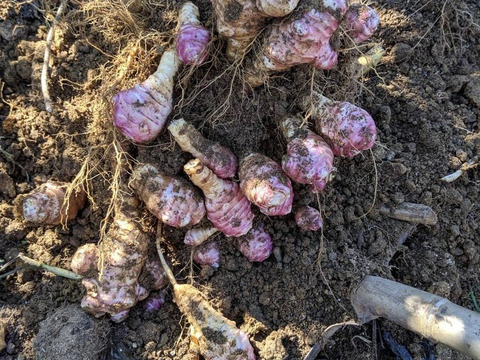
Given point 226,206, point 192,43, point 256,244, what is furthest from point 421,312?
point 192,43

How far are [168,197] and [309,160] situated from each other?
1.82ft

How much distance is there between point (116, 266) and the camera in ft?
5.39

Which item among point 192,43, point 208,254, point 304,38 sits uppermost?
point 304,38

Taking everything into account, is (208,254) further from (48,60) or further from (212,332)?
(48,60)

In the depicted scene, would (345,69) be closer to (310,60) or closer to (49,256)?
(310,60)

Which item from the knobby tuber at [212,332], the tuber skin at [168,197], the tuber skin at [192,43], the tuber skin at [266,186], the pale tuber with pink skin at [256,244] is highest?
the tuber skin at [192,43]

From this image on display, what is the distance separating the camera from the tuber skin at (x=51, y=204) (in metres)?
1.71

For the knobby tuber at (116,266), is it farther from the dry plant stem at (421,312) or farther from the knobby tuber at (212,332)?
the dry plant stem at (421,312)

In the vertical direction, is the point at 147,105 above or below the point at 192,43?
below

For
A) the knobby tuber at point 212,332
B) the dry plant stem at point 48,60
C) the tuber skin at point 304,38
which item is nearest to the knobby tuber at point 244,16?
the tuber skin at point 304,38

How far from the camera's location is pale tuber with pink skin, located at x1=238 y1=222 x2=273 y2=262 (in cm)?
168

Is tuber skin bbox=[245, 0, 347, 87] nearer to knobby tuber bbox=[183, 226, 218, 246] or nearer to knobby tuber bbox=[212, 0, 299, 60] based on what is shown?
knobby tuber bbox=[212, 0, 299, 60]

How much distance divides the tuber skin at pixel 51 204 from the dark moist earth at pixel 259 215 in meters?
0.07

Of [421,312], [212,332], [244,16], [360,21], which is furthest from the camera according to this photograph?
[360,21]
